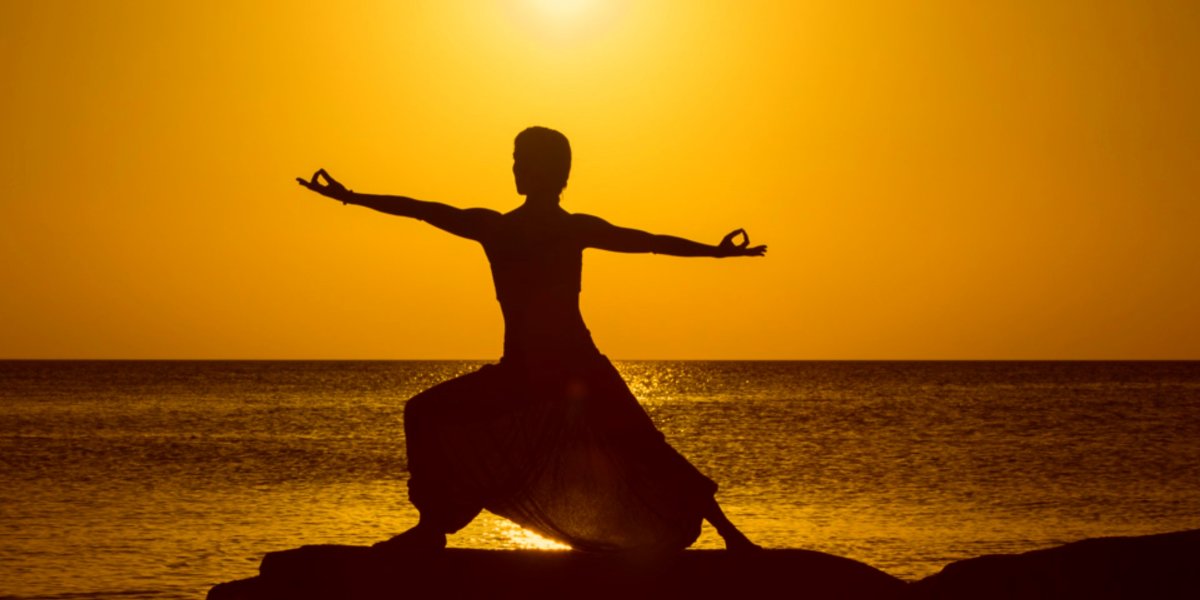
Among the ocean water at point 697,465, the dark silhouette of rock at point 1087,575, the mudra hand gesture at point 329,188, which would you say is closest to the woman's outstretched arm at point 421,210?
the mudra hand gesture at point 329,188

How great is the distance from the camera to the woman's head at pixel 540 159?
10617 millimetres

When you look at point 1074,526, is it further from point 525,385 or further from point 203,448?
point 203,448

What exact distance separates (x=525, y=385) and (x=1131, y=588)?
12.6 feet

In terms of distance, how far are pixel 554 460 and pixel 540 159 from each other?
1.83 meters

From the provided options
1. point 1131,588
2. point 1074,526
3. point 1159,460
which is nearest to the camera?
point 1131,588

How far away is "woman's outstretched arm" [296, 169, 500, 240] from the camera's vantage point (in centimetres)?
1037

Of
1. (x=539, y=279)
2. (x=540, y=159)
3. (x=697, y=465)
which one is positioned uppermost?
(x=540, y=159)

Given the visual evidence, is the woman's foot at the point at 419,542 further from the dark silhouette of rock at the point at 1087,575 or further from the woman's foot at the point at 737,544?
the dark silhouette of rock at the point at 1087,575

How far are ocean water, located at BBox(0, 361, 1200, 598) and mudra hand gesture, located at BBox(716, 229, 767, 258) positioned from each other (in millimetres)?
19840

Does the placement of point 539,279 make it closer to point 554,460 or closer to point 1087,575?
→ point 554,460

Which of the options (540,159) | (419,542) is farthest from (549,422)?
(540,159)

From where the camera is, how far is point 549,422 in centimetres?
1062

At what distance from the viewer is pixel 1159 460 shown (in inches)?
2442

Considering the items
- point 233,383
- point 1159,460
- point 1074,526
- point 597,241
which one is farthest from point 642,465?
point 233,383
